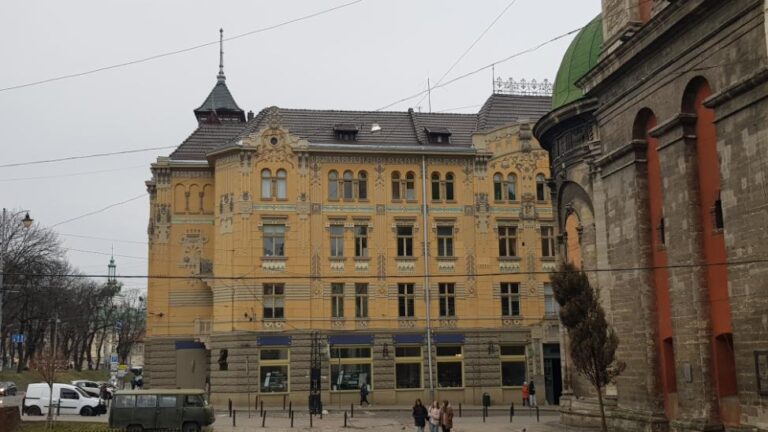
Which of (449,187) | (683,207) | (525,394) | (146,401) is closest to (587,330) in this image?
(683,207)

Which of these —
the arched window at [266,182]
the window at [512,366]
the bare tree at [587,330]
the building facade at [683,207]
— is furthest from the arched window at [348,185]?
the bare tree at [587,330]

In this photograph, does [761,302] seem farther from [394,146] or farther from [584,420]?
[394,146]

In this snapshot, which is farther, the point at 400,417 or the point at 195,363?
the point at 195,363

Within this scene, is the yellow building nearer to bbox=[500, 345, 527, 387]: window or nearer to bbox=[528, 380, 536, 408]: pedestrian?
bbox=[500, 345, 527, 387]: window

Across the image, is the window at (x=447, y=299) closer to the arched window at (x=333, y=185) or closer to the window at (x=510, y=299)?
the window at (x=510, y=299)

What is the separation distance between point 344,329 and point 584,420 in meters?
20.4

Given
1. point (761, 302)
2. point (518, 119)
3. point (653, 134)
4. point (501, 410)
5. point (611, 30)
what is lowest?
point (501, 410)

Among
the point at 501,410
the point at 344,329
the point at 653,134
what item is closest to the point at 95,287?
the point at 344,329

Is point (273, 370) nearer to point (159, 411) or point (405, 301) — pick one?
point (405, 301)

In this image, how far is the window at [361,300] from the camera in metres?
50.3

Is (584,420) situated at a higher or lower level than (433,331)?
lower

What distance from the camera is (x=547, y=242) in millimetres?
52875

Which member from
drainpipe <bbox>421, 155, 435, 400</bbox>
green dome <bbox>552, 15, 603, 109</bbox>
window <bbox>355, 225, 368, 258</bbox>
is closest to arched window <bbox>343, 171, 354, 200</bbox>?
window <bbox>355, 225, 368, 258</bbox>

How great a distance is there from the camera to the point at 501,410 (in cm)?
4659
